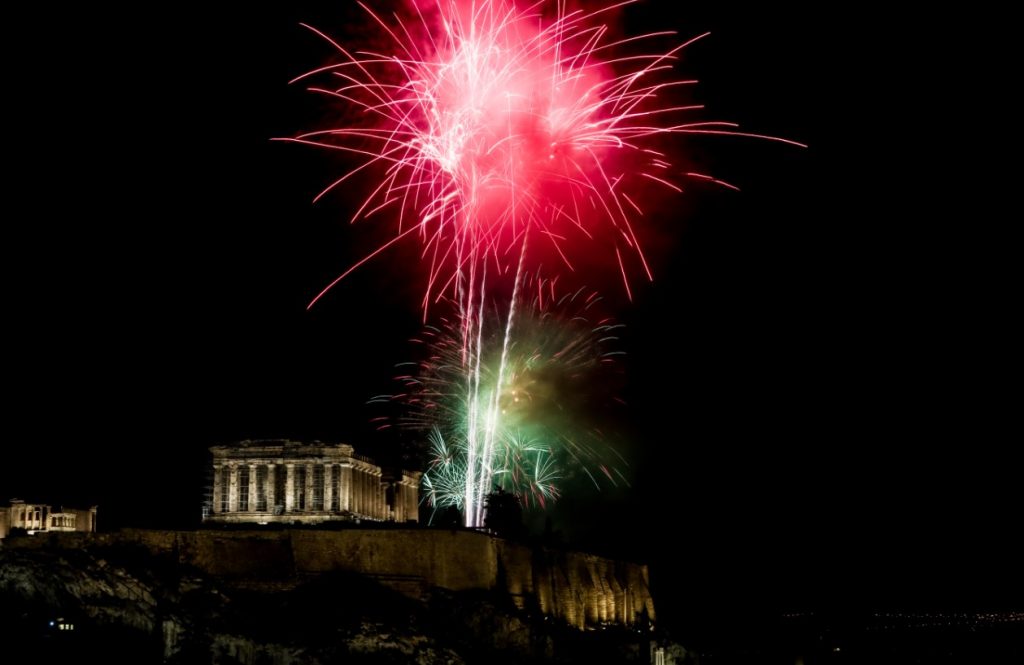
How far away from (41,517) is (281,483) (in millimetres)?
18635

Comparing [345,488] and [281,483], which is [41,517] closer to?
[281,483]

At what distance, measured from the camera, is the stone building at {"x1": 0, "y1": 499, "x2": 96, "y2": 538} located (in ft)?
240

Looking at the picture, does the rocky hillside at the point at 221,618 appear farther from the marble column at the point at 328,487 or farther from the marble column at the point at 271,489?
the marble column at the point at 271,489

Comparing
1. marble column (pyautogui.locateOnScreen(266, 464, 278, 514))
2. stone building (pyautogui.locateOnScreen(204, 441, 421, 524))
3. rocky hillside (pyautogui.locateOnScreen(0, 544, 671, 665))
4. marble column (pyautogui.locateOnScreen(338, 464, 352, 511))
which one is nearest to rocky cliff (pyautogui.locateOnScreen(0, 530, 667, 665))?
rocky hillside (pyautogui.locateOnScreen(0, 544, 671, 665))

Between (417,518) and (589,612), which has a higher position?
(417,518)

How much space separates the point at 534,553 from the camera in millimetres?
60125

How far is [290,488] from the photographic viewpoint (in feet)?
226

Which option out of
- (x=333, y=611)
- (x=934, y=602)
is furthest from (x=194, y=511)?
(x=934, y=602)

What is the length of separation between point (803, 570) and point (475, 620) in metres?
85.8

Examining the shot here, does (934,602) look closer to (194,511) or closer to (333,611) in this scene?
(194,511)

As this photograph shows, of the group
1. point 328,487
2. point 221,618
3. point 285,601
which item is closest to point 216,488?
point 328,487

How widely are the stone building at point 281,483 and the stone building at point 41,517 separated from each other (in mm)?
10773

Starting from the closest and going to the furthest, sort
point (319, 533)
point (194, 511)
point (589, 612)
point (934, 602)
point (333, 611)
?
point (333, 611), point (319, 533), point (589, 612), point (194, 511), point (934, 602)

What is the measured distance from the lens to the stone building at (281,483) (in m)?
68.5
